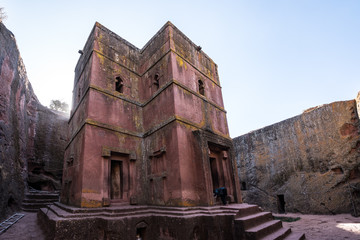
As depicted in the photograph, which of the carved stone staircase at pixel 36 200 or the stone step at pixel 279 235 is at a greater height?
the carved stone staircase at pixel 36 200

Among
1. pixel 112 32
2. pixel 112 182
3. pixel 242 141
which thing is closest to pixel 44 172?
pixel 112 182

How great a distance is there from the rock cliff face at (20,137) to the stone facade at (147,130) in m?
3.08

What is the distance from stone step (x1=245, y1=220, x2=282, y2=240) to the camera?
571 centimetres

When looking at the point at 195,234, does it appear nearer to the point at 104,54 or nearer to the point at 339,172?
the point at 104,54

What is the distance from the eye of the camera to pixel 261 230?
607cm

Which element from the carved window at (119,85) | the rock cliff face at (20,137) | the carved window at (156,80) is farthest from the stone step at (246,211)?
the rock cliff face at (20,137)

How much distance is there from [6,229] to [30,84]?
14059 mm

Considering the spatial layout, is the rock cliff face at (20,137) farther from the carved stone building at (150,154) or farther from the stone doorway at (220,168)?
the stone doorway at (220,168)

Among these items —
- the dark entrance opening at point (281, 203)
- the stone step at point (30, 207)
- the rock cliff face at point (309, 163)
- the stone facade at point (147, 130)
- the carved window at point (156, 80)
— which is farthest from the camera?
the dark entrance opening at point (281, 203)

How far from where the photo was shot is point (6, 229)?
6746 mm

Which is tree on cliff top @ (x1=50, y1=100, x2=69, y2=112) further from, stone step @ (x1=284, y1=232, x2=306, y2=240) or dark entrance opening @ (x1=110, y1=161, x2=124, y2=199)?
stone step @ (x1=284, y1=232, x2=306, y2=240)

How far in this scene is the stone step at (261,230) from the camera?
18.7 ft

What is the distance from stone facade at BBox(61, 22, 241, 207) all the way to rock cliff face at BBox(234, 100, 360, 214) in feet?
22.8

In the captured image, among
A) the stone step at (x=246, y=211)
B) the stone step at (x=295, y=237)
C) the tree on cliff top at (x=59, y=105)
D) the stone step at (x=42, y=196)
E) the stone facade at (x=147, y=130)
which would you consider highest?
the tree on cliff top at (x=59, y=105)
